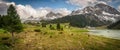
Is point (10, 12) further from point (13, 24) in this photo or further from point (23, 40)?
point (23, 40)

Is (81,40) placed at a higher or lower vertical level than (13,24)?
lower

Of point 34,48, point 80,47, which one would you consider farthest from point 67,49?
point 34,48

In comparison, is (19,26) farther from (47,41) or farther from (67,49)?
(67,49)

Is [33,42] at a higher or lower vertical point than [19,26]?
lower

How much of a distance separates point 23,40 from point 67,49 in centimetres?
2260

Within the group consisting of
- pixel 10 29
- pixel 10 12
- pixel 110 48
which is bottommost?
pixel 110 48

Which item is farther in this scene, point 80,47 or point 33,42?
point 33,42

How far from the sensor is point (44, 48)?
64.8 meters

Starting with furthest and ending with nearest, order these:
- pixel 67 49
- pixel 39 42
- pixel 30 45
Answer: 1. pixel 39 42
2. pixel 30 45
3. pixel 67 49

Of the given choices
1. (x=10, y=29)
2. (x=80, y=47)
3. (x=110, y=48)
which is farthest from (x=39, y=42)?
(x=110, y=48)

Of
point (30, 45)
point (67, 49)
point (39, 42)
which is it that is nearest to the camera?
point (67, 49)

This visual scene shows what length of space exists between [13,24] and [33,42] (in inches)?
434

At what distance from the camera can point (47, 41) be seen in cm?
7475

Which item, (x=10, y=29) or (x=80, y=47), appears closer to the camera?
(x=80, y=47)
